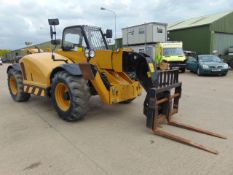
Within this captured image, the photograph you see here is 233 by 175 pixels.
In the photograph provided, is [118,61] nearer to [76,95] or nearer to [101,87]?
[101,87]

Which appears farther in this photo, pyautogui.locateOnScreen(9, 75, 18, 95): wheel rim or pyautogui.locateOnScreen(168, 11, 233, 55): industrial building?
pyautogui.locateOnScreen(168, 11, 233, 55): industrial building

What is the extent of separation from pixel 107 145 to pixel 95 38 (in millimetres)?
3111

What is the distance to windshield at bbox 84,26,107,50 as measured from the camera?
20.9 feet

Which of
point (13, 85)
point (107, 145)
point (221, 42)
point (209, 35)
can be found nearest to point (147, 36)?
point (209, 35)

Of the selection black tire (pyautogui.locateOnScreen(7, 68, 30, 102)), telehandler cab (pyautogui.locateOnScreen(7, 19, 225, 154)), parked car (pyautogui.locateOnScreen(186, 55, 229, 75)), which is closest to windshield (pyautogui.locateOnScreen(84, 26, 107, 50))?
telehandler cab (pyautogui.locateOnScreen(7, 19, 225, 154))

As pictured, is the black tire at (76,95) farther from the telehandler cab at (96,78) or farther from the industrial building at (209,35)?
the industrial building at (209,35)

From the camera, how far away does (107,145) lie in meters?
4.43

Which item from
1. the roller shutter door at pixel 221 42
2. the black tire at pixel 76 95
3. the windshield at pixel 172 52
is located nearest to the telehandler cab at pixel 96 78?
the black tire at pixel 76 95

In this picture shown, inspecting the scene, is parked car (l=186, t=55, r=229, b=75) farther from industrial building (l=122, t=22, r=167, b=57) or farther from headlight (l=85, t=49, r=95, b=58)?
headlight (l=85, t=49, r=95, b=58)

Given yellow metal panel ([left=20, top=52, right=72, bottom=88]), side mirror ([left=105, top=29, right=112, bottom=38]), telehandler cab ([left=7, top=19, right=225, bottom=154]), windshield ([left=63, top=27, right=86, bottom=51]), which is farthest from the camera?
side mirror ([left=105, top=29, right=112, bottom=38])

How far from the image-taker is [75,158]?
13.0 ft

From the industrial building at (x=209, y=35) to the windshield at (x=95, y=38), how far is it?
23.0 m

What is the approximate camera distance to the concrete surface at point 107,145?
3623 millimetres

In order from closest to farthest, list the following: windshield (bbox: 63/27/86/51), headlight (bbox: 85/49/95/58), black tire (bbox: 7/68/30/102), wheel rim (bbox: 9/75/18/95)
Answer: headlight (bbox: 85/49/95/58) → windshield (bbox: 63/27/86/51) → black tire (bbox: 7/68/30/102) → wheel rim (bbox: 9/75/18/95)
